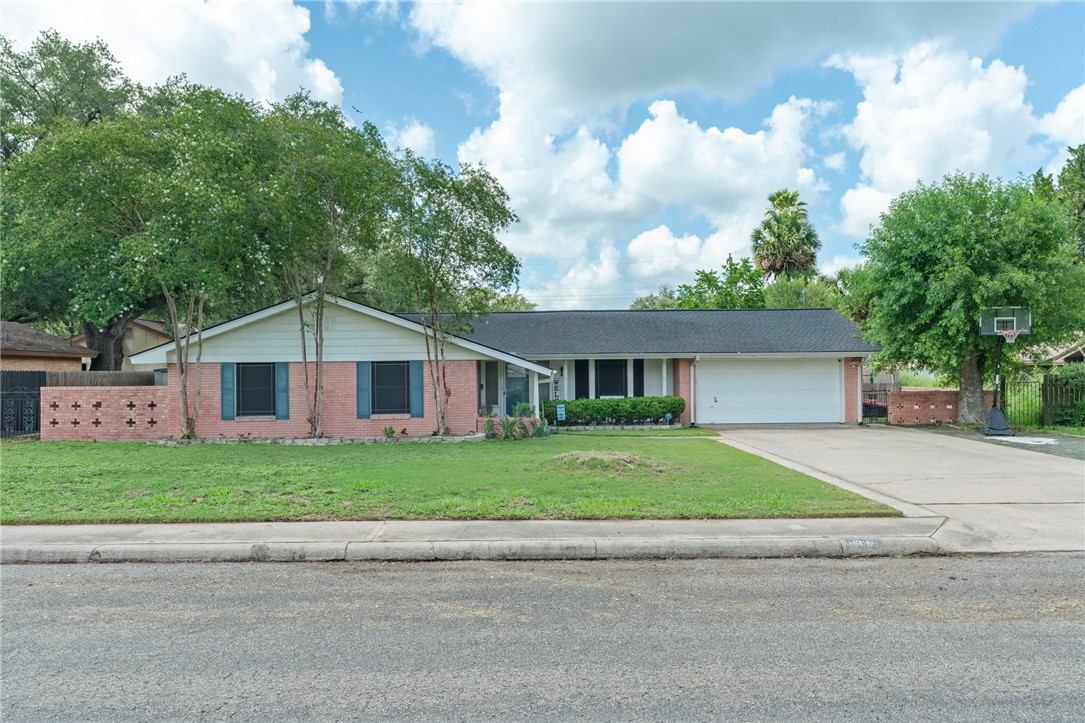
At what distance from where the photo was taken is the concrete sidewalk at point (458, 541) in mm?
7098

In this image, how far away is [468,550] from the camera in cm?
712

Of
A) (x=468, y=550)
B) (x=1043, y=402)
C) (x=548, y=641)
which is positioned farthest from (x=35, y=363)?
(x=1043, y=402)

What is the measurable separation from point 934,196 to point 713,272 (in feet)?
68.2

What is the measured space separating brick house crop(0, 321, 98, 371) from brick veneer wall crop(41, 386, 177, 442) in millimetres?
6879

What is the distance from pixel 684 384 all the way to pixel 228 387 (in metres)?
14.6

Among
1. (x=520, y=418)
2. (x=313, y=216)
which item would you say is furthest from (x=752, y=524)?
(x=313, y=216)

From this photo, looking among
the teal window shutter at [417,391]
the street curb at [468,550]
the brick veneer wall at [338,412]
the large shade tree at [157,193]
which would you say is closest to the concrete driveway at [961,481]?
the street curb at [468,550]

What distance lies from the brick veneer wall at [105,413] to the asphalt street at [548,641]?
12.7m

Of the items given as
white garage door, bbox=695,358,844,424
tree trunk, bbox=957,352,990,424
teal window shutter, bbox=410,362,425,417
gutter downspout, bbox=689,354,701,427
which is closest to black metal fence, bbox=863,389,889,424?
white garage door, bbox=695,358,844,424

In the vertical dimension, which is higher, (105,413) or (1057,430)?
(105,413)

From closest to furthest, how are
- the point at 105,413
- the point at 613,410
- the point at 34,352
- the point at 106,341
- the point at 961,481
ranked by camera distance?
the point at 961,481 → the point at 105,413 → the point at 613,410 → the point at 34,352 → the point at 106,341

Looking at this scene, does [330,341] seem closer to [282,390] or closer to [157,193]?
[282,390]

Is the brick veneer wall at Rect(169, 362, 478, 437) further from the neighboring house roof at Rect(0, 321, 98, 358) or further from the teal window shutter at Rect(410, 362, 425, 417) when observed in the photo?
the neighboring house roof at Rect(0, 321, 98, 358)

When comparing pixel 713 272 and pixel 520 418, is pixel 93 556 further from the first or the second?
pixel 713 272
